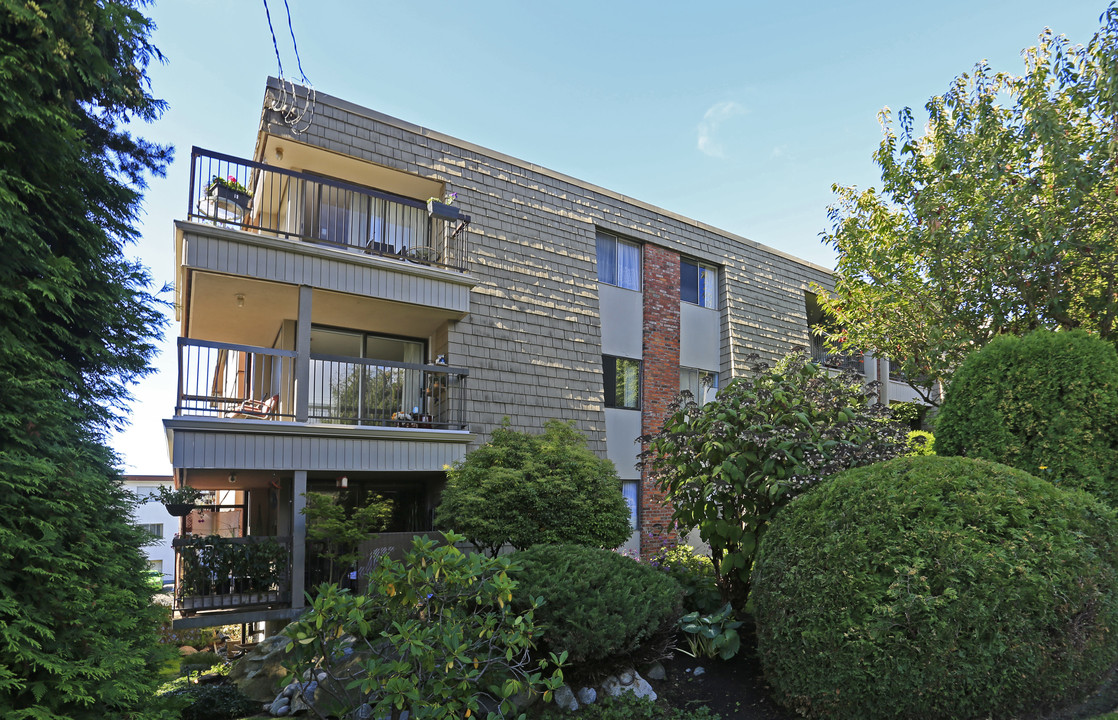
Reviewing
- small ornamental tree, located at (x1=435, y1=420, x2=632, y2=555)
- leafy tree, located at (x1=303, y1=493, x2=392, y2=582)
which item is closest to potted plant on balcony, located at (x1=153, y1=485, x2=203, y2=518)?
leafy tree, located at (x1=303, y1=493, x2=392, y2=582)

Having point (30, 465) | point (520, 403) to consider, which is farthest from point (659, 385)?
point (30, 465)

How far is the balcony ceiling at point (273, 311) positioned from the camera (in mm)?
10531

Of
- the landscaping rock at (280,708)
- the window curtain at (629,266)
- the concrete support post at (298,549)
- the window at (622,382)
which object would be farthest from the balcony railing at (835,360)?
the landscaping rock at (280,708)

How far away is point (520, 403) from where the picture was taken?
12602mm

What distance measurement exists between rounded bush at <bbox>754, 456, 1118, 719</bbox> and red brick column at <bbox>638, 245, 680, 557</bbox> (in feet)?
29.2

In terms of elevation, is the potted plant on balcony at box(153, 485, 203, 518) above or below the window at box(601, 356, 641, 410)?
below

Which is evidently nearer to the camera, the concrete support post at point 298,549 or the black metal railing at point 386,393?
the concrete support post at point 298,549

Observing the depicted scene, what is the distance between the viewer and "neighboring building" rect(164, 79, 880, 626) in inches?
385

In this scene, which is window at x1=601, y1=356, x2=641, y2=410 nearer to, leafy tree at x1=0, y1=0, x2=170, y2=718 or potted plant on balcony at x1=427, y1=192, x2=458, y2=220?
potted plant on balcony at x1=427, y1=192, x2=458, y2=220

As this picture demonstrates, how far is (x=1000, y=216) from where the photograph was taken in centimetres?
984

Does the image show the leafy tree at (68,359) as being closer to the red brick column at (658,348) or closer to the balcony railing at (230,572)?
the balcony railing at (230,572)

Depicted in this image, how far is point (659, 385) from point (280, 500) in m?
8.37

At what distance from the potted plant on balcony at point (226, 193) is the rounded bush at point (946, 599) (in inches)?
351

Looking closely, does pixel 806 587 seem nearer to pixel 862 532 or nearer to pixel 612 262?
pixel 862 532
